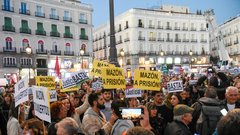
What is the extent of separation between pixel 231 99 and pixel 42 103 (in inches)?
121

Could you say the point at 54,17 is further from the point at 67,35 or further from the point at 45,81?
the point at 45,81

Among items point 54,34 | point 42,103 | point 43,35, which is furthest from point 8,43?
point 42,103

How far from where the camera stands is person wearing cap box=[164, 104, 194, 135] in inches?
174

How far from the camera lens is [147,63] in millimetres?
60781

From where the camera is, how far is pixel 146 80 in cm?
776

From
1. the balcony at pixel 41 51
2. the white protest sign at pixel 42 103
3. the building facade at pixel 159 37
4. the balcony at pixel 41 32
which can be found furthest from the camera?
the building facade at pixel 159 37

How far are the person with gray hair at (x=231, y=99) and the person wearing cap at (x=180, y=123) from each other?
1.19 metres

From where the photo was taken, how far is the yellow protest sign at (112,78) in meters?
8.11

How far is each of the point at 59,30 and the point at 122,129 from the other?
45761 millimetres

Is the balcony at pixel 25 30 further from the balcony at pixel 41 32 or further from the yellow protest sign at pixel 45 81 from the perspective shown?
the yellow protest sign at pixel 45 81

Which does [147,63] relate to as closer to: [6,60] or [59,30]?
[59,30]

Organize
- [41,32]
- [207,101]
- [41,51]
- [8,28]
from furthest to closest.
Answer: [41,32]
[41,51]
[8,28]
[207,101]

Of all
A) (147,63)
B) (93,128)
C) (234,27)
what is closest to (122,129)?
(93,128)

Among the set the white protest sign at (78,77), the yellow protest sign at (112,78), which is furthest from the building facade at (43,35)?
the yellow protest sign at (112,78)
